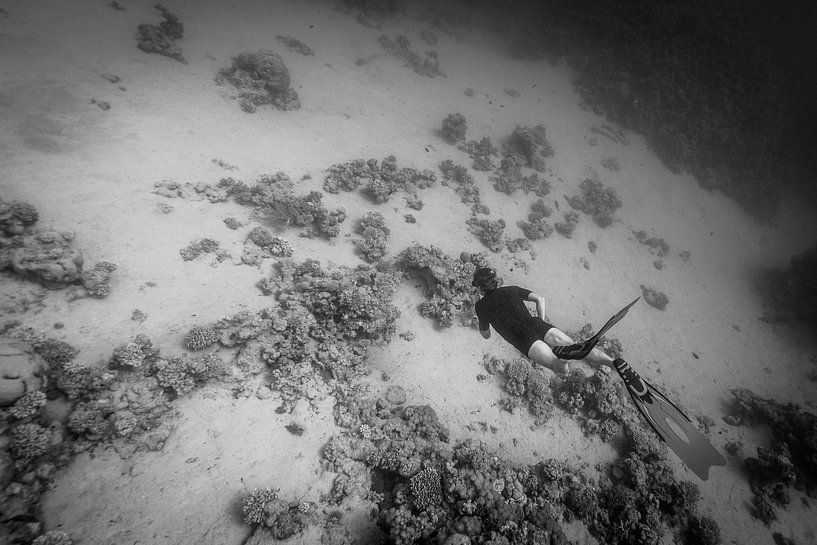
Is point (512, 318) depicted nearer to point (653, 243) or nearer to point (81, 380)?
point (81, 380)

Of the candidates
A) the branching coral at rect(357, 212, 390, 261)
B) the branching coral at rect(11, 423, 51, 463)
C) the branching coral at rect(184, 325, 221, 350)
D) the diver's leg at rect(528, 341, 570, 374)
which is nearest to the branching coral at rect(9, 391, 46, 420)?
the branching coral at rect(11, 423, 51, 463)

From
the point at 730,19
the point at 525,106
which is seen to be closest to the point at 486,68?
the point at 525,106

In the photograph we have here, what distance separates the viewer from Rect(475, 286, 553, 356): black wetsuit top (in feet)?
17.9

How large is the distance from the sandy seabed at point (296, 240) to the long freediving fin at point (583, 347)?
353cm

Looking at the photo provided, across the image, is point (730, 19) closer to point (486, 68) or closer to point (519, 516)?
point (486, 68)

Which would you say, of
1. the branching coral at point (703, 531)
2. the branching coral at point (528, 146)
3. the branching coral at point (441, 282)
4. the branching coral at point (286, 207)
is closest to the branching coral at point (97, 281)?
the branching coral at point (286, 207)

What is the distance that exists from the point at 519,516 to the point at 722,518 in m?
6.21

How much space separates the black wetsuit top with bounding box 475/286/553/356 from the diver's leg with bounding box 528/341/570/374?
106 mm

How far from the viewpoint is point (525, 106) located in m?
20.8

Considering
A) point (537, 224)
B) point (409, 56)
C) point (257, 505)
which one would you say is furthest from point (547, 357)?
point (409, 56)

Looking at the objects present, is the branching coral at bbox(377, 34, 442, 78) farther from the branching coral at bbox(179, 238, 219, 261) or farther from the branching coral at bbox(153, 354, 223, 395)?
the branching coral at bbox(153, 354, 223, 395)

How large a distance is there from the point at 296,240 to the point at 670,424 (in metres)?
9.42

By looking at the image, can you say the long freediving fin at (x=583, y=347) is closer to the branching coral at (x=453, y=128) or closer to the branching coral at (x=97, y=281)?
the branching coral at (x=97, y=281)

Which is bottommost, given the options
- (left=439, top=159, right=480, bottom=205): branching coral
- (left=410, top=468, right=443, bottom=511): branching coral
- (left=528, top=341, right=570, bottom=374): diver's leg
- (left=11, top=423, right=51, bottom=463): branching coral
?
(left=11, top=423, right=51, bottom=463): branching coral
